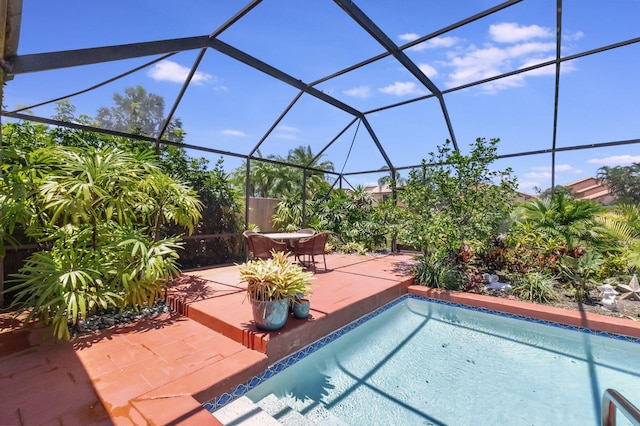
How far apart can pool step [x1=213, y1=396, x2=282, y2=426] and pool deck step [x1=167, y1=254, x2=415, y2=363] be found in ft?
1.89

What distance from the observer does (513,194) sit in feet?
18.4

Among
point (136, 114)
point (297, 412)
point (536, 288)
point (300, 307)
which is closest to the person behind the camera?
point (297, 412)

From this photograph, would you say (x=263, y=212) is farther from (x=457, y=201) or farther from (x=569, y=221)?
(x=569, y=221)

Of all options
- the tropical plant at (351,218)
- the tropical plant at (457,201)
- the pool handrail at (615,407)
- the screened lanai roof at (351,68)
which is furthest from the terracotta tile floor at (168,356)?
the tropical plant at (351,218)

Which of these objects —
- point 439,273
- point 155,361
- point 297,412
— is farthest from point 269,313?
point 439,273

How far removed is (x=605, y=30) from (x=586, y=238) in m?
3.50

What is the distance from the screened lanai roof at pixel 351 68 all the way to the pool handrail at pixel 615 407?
3.89 meters

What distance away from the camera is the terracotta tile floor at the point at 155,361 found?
211 cm

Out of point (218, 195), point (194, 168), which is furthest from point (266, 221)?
point (194, 168)

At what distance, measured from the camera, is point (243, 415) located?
7.51ft

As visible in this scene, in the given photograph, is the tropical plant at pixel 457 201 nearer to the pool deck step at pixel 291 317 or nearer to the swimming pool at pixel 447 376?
the pool deck step at pixel 291 317

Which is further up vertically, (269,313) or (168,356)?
(269,313)

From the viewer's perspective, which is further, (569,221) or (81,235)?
(569,221)

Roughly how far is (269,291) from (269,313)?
0.22 metres
